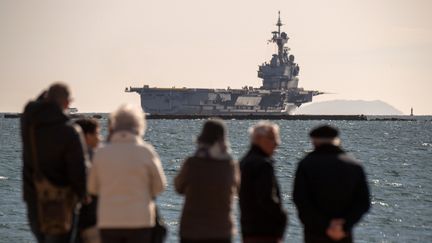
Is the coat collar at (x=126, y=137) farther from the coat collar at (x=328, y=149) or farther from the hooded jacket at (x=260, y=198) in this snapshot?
the coat collar at (x=328, y=149)

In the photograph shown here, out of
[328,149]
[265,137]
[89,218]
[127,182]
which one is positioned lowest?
[89,218]

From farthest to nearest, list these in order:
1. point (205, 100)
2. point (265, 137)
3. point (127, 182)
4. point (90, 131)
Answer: point (205, 100) → point (90, 131) → point (265, 137) → point (127, 182)

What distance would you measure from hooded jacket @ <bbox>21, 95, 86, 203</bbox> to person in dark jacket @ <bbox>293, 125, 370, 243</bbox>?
5.60 feet

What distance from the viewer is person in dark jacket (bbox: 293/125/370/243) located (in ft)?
24.1

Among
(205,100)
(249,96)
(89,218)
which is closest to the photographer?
(89,218)

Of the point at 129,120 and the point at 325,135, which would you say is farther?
the point at 325,135

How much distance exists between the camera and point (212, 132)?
6.87 metres

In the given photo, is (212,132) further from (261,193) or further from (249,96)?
(249,96)

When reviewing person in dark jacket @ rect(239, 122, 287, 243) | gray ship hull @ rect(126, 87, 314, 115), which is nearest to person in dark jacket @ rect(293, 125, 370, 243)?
person in dark jacket @ rect(239, 122, 287, 243)

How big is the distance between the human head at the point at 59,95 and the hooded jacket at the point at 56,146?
0.04 m

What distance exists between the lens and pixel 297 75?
196000mm

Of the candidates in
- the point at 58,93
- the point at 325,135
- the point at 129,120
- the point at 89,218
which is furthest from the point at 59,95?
the point at 325,135

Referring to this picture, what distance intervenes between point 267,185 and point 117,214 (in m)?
1.14

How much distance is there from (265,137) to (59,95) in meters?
1.56
